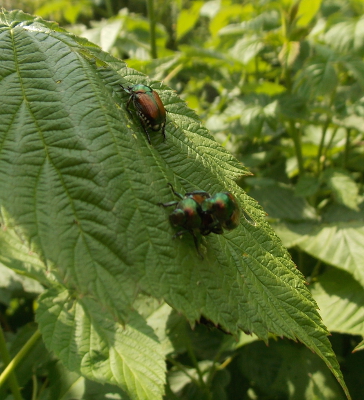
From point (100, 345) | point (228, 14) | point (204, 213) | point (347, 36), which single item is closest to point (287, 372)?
point (100, 345)

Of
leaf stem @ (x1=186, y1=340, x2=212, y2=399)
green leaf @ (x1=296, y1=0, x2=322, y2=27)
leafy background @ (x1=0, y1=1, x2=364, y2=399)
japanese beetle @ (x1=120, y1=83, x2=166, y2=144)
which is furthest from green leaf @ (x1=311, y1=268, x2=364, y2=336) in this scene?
green leaf @ (x1=296, y1=0, x2=322, y2=27)

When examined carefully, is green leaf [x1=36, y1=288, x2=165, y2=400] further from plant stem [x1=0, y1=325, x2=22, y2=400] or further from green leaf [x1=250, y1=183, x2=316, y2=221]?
green leaf [x1=250, y1=183, x2=316, y2=221]

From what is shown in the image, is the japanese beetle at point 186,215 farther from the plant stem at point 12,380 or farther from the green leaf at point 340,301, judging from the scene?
the green leaf at point 340,301

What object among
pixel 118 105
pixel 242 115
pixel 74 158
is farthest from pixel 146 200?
pixel 242 115

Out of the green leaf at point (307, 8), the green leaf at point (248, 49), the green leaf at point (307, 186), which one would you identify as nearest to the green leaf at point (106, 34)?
the green leaf at point (248, 49)

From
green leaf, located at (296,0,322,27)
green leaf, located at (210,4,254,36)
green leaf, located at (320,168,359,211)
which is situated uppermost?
green leaf, located at (296,0,322,27)

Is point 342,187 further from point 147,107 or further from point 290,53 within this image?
point 147,107
